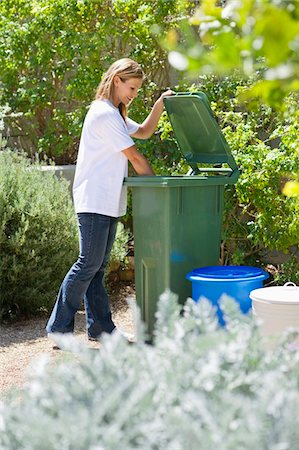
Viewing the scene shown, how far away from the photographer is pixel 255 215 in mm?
6230

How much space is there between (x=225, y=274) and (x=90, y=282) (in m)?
0.98

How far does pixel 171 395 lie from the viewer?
79.4 inches

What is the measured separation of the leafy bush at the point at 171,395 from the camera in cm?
185

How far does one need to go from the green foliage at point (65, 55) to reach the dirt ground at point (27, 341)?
1.80 metres

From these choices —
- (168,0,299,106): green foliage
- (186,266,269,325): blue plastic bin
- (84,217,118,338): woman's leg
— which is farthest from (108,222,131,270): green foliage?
(168,0,299,106): green foliage

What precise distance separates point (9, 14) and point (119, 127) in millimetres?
3704

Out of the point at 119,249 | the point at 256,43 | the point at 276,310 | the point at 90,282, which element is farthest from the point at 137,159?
the point at 256,43

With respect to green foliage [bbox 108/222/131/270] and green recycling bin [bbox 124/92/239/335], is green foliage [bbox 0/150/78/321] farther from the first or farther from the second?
green recycling bin [bbox 124/92/239/335]

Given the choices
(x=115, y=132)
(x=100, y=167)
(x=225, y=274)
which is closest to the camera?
(x=225, y=274)

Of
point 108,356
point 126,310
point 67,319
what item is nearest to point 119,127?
point 67,319

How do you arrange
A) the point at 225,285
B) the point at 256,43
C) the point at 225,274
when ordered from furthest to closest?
1. the point at 225,274
2. the point at 225,285
3. the point at 256,43

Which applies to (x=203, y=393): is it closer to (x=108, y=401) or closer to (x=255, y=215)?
(x=108, y=401)

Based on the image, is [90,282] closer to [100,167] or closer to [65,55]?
[100,167]

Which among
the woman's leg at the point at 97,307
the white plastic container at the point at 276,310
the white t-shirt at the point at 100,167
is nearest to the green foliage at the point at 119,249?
the woman's leg at the point at 97,307
